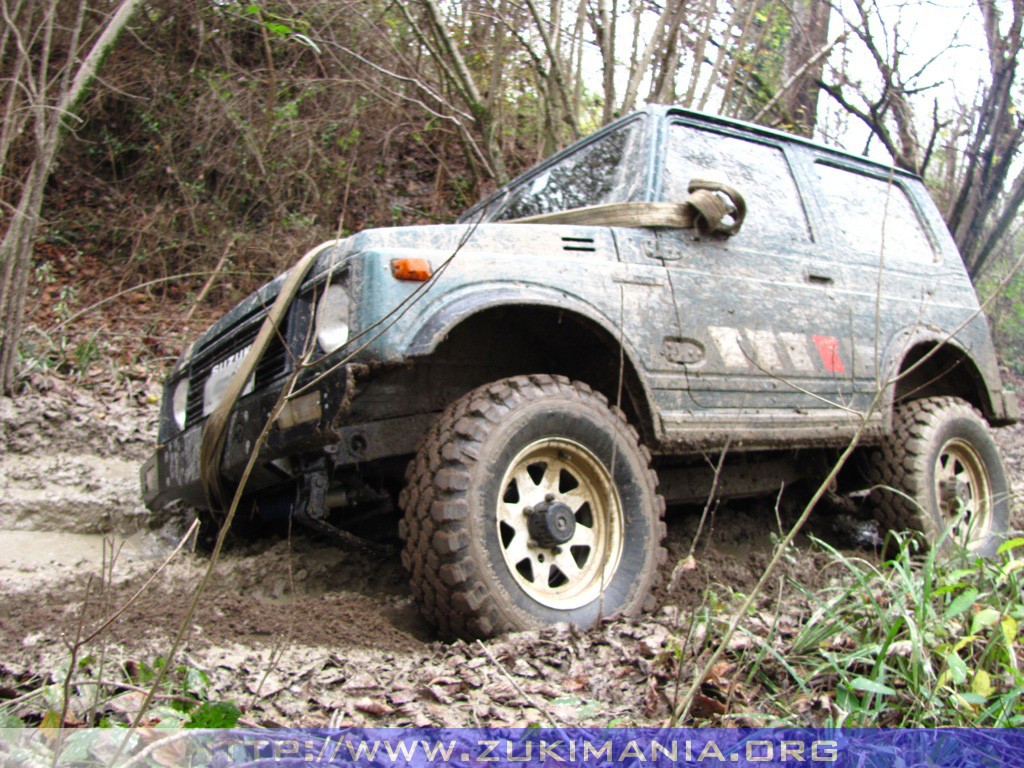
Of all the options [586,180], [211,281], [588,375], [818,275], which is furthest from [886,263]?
[211,281]

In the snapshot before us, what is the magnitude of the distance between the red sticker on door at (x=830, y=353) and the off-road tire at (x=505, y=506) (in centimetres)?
125

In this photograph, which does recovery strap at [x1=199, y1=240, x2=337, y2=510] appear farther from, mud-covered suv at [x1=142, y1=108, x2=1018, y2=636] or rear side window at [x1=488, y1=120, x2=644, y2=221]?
rear side window at [x1=488, y1=120, x2=644, y2=221]

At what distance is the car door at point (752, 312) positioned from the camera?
3.36m

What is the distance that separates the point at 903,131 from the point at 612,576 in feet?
23.9

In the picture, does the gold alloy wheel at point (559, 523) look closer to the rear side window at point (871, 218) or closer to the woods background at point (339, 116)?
the rear side window at point (871, 218)

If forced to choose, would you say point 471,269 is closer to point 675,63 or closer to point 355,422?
point 355,422

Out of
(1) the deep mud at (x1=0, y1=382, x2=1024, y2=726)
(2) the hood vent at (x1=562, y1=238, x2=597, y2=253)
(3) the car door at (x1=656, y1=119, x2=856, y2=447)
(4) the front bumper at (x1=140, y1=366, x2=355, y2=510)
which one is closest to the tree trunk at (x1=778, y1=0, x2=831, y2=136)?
(3) the car door at (x1=656, y1=119, x2=856, y2=447)

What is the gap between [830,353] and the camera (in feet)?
12.7

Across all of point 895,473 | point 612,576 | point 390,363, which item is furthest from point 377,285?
point 895,473

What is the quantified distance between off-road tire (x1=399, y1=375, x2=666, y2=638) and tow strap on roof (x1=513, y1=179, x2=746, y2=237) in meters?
0.80

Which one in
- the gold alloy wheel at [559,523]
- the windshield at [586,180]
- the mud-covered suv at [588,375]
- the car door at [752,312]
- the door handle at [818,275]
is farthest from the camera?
the door handle at [818,275]

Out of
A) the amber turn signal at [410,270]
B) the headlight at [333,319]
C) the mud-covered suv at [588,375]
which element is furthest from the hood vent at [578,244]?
the headlight at [333,319]

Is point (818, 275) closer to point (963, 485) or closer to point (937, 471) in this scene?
point (937, 471)

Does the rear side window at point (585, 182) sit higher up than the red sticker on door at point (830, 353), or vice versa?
the rear side window at point (585, 182)
